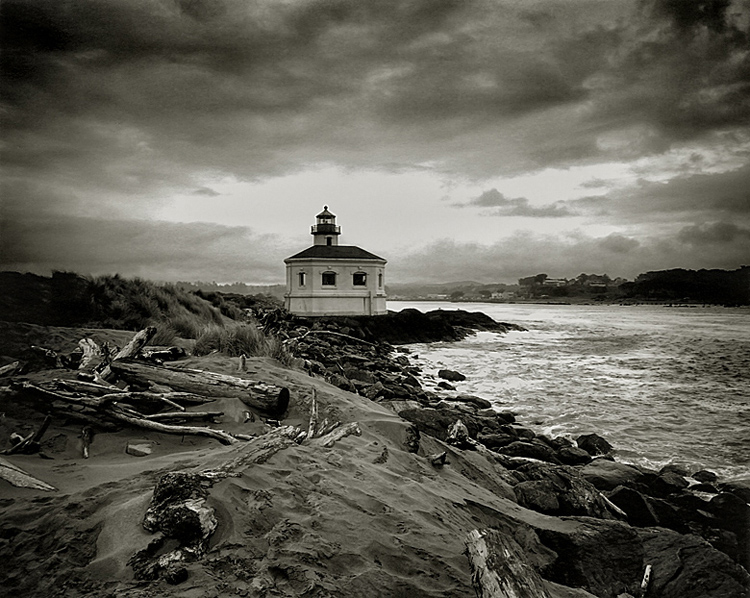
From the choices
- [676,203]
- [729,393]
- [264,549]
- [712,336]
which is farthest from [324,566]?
[712,336]

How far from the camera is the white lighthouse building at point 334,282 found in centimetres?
2792

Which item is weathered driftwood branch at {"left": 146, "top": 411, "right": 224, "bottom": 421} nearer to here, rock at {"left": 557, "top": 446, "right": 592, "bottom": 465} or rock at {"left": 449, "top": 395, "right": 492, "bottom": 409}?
rock at {"left": 557, "top": 446, "right": 592, "bottom": 465}

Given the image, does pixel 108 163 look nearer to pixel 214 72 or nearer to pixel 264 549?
pixel 214 72

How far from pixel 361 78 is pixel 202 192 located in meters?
3.23

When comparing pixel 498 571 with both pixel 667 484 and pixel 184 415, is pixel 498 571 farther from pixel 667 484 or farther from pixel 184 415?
pixel 667 484

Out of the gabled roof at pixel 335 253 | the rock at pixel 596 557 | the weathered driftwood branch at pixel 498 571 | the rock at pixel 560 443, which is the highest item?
the gabled roof at pixel 335 253

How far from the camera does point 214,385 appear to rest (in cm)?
486

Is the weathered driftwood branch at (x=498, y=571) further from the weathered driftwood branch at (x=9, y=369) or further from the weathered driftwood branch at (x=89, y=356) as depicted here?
the weathered driftwood branch at (x=9, y=369)

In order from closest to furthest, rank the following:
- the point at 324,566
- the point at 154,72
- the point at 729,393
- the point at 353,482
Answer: the point at 324,566 < the point at 353,482 < the point at 154,72 < the point at 729,393

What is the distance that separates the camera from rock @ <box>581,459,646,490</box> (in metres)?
5.88

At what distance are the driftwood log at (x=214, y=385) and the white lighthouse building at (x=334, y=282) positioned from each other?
22.9 metres

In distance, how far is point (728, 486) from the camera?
6.32 m

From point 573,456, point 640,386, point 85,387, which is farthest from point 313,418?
point 640,386

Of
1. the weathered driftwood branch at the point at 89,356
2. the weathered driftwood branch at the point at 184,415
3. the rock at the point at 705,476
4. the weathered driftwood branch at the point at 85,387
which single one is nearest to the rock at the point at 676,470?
the rock at the point at 705,476
